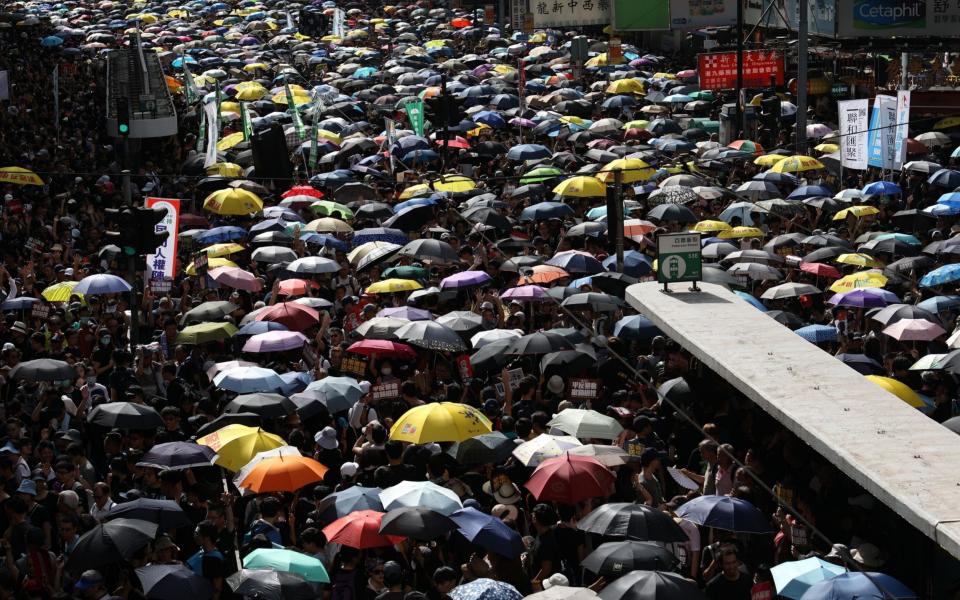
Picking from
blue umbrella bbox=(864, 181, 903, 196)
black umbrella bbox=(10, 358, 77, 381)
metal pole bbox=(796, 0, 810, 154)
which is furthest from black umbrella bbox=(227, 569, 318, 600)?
metal pole bbox=(796, 0, 810, 154)

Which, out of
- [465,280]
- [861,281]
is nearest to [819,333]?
[861,281]

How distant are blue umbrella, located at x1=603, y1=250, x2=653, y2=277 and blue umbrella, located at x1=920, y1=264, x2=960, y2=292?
3688mm

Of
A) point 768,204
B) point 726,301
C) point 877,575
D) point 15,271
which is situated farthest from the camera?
point 768,204

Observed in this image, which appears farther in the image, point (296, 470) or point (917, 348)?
point (917, 348)

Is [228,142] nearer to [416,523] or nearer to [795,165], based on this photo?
[795,165]

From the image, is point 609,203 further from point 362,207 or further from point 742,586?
point 742,586

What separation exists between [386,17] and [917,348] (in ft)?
197

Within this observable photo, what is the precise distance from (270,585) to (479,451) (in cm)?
334

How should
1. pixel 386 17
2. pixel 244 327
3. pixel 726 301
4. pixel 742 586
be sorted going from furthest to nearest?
pixel 386 17, pixel 244 327, pixel 726 301, pixel 742 586

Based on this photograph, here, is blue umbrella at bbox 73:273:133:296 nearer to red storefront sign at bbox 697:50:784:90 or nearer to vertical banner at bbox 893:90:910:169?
vertical banner at bbox 893:90:910:169

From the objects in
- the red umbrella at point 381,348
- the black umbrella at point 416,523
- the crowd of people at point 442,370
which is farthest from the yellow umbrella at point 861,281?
the black umbrella at point 416,523

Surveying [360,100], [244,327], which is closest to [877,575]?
[244,327]

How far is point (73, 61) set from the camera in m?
50.0

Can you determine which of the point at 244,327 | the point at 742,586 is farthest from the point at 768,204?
the point at 742,586
